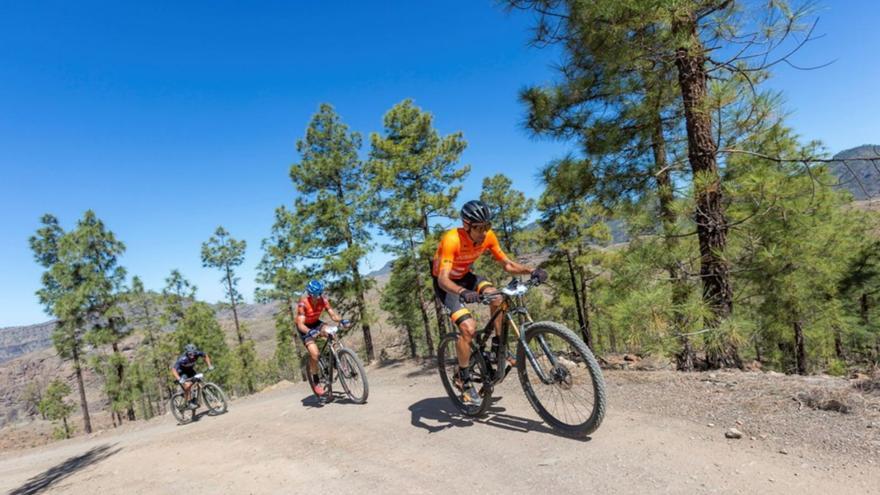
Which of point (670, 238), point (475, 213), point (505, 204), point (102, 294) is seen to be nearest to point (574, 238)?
point (505, 204)

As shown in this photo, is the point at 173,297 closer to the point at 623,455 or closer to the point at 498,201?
the point at 498,201

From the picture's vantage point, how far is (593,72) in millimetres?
6867

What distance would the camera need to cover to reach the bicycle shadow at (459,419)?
4602 millimetres

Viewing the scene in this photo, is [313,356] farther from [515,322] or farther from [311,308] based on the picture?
[515,322]

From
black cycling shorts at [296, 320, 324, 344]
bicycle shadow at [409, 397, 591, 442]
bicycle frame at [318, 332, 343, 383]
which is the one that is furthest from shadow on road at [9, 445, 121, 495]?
bicycle shadow at [409, 397, 591, 442]

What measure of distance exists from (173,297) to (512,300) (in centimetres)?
3337

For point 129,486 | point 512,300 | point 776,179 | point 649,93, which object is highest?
point 649,93

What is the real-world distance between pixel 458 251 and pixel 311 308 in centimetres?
464

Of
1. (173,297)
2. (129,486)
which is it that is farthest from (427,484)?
(173,297)

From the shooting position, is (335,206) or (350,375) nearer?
(350,375)

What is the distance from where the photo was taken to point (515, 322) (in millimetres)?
4465

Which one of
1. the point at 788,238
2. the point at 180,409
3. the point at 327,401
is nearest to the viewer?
the point at 788,238

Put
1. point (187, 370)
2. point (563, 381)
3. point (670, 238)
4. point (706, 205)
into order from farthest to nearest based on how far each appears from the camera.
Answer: point (187, 370) < point (670, 238) < point (706, 205) < point (563, 381)

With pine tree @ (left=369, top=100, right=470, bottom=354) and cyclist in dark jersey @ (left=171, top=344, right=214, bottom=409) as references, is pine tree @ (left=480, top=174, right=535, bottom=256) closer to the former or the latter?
pine tree @ (left=369, top=100, right=470, bottom=354)
